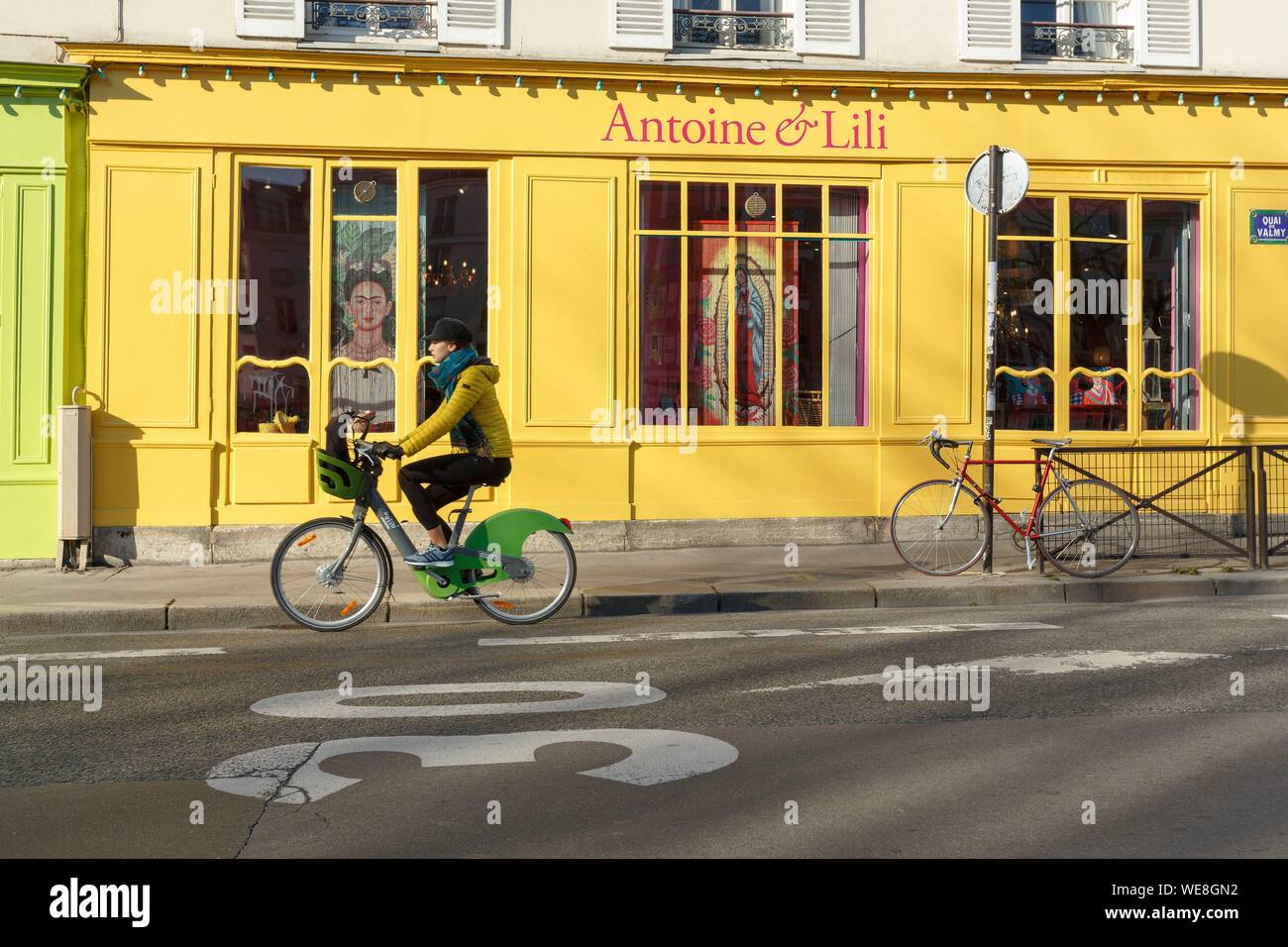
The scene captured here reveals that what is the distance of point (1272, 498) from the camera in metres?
11.7

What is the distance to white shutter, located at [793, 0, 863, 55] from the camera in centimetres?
1367

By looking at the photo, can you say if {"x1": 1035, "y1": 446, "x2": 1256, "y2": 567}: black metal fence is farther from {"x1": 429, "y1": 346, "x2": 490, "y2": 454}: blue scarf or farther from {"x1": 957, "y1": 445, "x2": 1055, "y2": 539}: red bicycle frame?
{"x1": 429, "y1": 346, "x2": 490, "y2": 454}: blue scarf

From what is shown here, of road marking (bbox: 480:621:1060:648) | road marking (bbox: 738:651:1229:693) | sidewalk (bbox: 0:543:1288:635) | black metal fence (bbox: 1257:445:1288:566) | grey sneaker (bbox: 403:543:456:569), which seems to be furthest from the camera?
black metal fence (bbox: 1257:445:1288:566)

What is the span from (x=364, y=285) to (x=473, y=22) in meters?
2.66

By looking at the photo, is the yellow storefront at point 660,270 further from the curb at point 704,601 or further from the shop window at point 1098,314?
the curb at point 704,601

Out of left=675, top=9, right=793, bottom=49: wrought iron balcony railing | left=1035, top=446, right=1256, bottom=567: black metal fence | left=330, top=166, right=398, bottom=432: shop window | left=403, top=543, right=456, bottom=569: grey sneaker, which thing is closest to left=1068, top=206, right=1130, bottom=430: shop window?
left=1035, top=446, right=1256, bottom=567: black metal fence

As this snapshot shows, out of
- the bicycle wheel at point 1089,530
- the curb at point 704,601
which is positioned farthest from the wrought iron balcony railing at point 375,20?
the bicycle wheel at point 1089,530

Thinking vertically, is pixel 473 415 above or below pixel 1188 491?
above

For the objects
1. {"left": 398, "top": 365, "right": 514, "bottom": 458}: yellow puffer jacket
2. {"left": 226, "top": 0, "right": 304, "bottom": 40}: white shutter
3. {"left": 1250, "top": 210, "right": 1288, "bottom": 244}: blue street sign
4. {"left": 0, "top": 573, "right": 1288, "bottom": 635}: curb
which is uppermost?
{"left": 226, "top": 0, "right": 304, "bottom": 40}: white shutter

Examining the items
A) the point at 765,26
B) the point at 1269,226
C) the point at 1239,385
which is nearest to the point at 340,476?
the point at 765,26

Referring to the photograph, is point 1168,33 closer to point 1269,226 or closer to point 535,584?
point 1269,226

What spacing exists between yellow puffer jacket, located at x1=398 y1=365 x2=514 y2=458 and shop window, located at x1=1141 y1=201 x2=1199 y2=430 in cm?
792

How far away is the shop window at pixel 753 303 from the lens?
539 inches

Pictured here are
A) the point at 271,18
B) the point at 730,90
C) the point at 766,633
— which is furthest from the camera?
the point at 730,90
